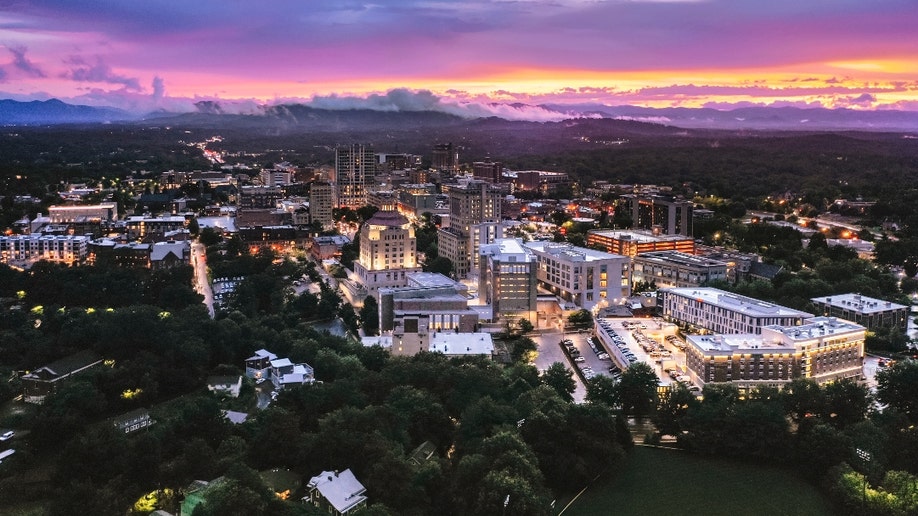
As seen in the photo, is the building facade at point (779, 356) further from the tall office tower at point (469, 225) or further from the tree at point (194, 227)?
the tree at point (194, 227)

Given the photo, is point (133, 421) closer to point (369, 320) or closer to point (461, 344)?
point (461, 344)

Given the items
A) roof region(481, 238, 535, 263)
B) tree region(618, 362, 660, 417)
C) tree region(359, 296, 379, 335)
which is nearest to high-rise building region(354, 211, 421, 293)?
roof region(481, 238, 535, 263)

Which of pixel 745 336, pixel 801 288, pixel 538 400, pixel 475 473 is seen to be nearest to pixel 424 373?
pixel 538 400

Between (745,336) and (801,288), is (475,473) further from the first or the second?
(801,288)

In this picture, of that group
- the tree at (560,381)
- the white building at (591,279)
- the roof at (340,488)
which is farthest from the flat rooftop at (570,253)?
the roof at (340,488)

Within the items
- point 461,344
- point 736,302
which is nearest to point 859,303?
point 736,302

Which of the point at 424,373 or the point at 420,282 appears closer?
the point at 424,373
